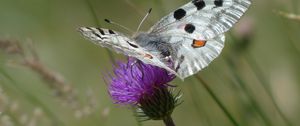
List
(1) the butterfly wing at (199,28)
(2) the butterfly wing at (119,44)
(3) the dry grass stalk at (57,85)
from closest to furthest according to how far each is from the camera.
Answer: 1. (2) the butterfly wing at (119,44)
2. (1) the butterfly wing at (199,28)
3. (3) the dry grass stalk at (57,85)

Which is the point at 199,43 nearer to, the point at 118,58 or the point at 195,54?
the point at 195,54

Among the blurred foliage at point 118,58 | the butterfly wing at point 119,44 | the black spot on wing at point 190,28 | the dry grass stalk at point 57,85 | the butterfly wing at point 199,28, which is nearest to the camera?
the butterfly wing at point 119,44

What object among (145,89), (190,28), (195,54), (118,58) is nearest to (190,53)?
(195,54)

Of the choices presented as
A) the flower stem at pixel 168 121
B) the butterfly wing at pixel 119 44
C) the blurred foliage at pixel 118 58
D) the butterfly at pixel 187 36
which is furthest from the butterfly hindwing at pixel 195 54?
the blurred foliage at pixel 118 58

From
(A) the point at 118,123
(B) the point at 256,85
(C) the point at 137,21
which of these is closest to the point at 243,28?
(B) the point at 256,85

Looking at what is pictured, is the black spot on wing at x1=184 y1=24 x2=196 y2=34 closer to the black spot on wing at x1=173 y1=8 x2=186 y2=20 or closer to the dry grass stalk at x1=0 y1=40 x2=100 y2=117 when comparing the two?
the black spot on wing at x1=173 y1=8 x2=186 y2=20

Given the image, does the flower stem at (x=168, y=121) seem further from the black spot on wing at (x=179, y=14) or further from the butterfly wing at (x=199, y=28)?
the black spot on wing at (x=179, y=14)

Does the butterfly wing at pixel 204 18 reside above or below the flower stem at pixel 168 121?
above
